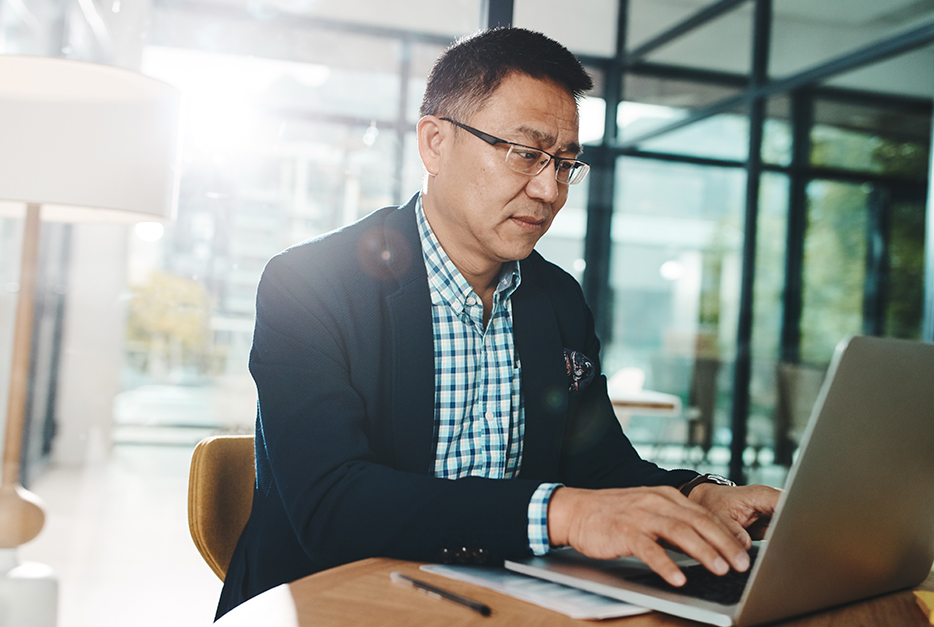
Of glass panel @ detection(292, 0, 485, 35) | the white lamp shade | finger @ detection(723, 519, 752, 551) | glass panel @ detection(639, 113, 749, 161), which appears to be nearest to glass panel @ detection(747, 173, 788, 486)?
glass panel @ detection(639, 113, 749, 161)

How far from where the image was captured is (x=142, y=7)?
327cm

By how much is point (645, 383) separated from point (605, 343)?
39 cm

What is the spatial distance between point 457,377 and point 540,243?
241cm

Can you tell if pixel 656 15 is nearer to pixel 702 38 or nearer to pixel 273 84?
pixel 702 38

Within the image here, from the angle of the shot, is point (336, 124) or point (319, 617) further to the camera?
point (336, 124)

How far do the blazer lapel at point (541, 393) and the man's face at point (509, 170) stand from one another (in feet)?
0.51

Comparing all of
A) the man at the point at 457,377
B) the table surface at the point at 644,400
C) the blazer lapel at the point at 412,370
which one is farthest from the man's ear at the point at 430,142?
the table surface at the point at 644,400

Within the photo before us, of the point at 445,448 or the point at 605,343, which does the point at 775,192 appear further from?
the point at 445,448

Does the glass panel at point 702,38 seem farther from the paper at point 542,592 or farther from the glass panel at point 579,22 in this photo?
the paper at point 542,592

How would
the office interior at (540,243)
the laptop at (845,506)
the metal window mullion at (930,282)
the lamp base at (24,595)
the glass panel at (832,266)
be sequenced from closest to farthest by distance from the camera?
the laptop at (845,506) → the lamp base at (24,595) → the metal window mullion at (930,282) → the office interior at (540,243) → the glass panel at (832,266)

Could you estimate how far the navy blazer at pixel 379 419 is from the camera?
866 millimetres

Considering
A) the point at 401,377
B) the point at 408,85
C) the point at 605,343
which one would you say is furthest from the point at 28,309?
the point at 605,343

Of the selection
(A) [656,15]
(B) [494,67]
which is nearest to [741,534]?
(B) [494,67]

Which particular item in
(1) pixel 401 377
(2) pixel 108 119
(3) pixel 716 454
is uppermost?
(2) pixel 108 119
